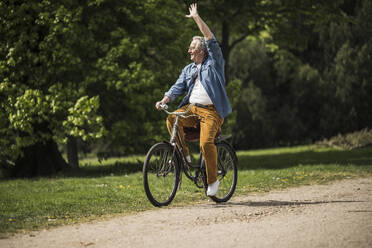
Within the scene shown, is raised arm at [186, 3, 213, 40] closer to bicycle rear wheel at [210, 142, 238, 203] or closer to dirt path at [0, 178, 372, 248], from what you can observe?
bicycle rear wheel at [210, 142, 238, 203]

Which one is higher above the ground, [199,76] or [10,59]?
[10,59]

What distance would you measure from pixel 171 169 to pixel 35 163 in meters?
7.83

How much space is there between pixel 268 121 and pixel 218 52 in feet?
63.3

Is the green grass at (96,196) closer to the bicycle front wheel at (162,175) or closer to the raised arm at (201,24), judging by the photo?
the bicycle front wheel at (162,175)

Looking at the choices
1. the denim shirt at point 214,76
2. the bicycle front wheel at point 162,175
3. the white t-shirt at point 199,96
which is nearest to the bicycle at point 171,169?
the bicycle front wheel at point 162,175

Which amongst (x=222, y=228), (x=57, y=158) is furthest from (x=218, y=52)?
(x=57, y=158)

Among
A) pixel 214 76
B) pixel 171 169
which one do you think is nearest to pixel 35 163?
pixel 171 169

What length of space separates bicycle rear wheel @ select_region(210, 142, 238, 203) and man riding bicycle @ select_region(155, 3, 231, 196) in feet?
1.28

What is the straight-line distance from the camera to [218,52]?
6.38m

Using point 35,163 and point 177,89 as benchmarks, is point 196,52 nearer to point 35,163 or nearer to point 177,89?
point 177,89

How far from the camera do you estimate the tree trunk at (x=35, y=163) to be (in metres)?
13.1

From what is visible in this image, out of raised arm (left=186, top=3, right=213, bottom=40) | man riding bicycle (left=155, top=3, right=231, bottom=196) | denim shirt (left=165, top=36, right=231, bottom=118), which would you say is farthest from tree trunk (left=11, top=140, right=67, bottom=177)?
raised arm (left=186, top=3, right=213, bottom=40)

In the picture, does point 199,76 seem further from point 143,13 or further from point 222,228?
point 143,13

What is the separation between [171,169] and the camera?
638 cm
